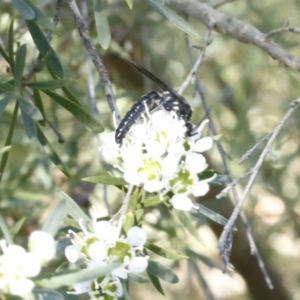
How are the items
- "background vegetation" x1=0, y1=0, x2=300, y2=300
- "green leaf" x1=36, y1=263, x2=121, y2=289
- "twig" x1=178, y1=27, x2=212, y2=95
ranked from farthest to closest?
"background vegetation" x1=0, y1=0, x2=300, y2=300, "twig" x1=178, y1=27, x2=212, y2=95, "green leaf" x1=36, y1=263, x2=121, y2=289

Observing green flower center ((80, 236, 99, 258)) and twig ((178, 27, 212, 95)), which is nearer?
green flower center ((80, 236, 99, 258))

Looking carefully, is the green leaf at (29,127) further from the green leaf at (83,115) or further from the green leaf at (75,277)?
the green leaf at (75,277)

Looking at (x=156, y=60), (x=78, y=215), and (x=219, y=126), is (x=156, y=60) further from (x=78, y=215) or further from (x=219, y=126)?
(x=78, y=215)

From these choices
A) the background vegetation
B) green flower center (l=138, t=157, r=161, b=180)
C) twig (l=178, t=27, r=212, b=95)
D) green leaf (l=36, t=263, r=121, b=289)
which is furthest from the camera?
the background vegetation

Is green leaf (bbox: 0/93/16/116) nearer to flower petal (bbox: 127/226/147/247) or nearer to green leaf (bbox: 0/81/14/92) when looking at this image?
green leaf (bbox: 0/81/14/92)

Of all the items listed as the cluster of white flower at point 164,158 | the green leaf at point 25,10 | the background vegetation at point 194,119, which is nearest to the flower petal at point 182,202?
the cluster of white flower at point 164,158

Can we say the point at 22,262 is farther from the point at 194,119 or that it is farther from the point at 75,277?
the point at 194,119

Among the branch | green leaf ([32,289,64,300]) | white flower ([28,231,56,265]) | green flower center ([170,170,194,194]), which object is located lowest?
green leaf ([32,289,64,300])

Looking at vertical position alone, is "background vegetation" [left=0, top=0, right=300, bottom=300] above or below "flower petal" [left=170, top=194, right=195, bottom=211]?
above

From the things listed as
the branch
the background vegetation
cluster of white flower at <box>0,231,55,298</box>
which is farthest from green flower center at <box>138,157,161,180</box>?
the background vegetation
